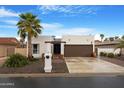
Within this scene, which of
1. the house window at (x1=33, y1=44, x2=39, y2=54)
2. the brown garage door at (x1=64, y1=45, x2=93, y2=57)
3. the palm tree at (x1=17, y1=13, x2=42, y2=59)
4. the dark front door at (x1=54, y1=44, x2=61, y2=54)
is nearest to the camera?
the palm tree at (x1=17, y1=13, x2=42, y2=59)

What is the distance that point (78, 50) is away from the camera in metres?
42.1

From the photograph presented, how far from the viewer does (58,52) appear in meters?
39.2

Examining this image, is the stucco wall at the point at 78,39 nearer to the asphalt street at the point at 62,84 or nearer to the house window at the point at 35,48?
the house window at the point at 35,48

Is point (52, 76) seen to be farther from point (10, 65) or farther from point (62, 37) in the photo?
point (62, 37)

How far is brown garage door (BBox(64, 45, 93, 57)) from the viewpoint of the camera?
41.9 m

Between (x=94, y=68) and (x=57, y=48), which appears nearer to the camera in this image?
(x=94, y=68)

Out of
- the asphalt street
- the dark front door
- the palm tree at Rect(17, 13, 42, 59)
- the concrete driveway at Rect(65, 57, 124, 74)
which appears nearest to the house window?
the dark front door

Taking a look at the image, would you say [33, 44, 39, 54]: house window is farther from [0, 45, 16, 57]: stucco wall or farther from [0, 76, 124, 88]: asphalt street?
[0, 76, 124, 88]: asphalt street

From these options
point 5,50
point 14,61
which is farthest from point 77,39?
point 14,61

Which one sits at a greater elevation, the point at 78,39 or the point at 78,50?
the point at 78,39

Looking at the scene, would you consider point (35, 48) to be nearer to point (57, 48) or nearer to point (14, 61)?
point (57, 48)

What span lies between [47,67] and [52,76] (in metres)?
1.80

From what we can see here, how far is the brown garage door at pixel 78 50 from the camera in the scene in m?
41.9

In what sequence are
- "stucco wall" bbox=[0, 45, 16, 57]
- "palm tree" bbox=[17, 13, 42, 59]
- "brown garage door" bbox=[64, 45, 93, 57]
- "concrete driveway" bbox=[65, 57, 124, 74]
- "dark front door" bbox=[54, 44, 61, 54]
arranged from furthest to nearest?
"brown garage door" bbox=[64, 45, 93, 57], "stucco wall" bbox=[0, 45, 16, 57], "dark front door" bbox=[54, 44, 61, 54], "palm tree" bbox=[17, 13, 42, 59], "concrete driveway" bbox=[65, 57, 124, 74]
